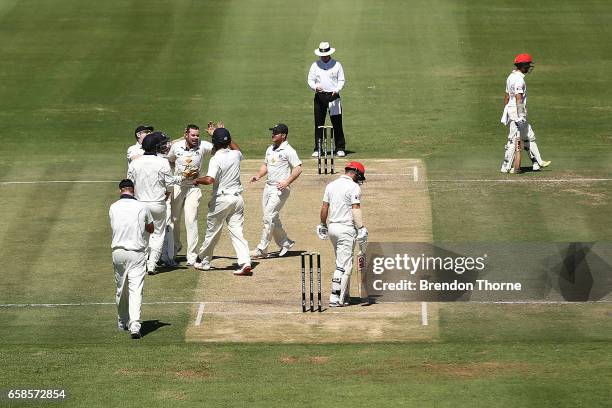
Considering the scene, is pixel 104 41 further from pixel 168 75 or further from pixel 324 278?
pixel 324 278

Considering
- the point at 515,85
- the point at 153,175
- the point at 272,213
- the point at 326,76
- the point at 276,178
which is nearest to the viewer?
the point at 153,175

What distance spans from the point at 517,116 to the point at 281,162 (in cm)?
723

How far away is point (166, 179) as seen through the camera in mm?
21906

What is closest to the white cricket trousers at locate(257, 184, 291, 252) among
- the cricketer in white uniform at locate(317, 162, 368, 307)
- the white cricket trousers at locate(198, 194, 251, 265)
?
the white cricket trousers at locate(198, 194, 251, 265)

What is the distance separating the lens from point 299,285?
877 inches

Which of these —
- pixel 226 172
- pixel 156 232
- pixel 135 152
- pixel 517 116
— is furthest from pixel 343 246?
pixel 517 116

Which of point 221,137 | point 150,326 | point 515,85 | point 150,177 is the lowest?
point 150,326

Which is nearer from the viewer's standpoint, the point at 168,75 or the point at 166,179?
the point at 166,179

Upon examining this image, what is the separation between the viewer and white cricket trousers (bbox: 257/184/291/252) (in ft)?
77.1

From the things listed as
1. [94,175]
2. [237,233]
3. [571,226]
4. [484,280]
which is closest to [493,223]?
[571,226]

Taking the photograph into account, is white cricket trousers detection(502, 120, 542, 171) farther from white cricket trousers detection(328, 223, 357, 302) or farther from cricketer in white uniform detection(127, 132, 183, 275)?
cricketer in white uniform detection(127, 132, 183, 275)

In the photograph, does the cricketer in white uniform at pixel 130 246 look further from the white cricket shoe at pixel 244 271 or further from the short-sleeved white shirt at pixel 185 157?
the short-sleeved white shirt at pixel 185 157

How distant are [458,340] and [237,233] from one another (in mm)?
4766

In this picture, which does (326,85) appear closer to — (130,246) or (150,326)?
(150,326)
